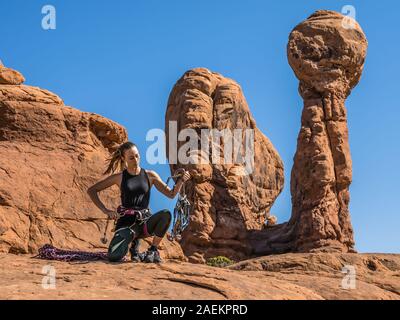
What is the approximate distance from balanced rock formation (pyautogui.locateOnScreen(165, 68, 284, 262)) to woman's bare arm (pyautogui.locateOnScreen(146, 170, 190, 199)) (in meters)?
19.0

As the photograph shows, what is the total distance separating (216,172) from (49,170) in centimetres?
1838

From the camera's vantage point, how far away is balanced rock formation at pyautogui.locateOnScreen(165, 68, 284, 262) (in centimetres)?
2836

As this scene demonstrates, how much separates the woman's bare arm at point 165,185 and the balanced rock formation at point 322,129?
1863cm

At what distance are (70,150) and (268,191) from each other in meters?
22.9

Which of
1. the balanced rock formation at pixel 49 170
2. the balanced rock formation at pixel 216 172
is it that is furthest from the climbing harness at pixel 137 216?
the balanced rock formation at pixel 216 172

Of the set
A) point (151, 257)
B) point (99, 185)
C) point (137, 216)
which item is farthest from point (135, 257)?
point (99, 185)

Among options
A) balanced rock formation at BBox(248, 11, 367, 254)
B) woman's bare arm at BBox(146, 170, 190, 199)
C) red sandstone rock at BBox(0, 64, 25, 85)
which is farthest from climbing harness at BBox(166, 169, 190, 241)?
balanced rock formation at BBox(248, 11, 367, 254)

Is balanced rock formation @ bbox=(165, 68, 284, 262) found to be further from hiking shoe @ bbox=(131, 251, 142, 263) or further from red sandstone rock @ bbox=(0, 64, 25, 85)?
hiking shoe @ bbox=(131, 251, 142, 263)

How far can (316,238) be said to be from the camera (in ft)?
84.2

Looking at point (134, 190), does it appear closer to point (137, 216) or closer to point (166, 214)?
point (137, 216)

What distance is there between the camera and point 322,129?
88.4 ft

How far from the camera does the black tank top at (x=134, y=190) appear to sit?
7934 mm

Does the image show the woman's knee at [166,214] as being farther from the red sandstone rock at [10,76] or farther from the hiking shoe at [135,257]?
the red sandstone rock at [10,76]
